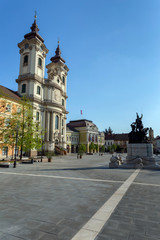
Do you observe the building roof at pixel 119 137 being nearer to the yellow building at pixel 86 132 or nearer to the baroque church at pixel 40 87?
the yellow building at pixel 86 132

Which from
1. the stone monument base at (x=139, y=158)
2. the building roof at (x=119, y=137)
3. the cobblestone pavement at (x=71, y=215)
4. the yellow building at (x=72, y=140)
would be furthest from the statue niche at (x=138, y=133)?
the building roof at (x=119, y=137)

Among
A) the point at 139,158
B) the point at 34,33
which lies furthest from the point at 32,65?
the point at 139,158

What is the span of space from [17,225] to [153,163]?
57.3 ft

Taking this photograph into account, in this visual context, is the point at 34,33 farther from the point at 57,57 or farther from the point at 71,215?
the point at 71,215

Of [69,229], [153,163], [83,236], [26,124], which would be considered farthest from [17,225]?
[26,124]

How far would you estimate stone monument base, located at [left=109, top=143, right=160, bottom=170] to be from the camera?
1739 cm

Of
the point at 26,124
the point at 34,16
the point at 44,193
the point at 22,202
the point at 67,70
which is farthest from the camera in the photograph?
the point at 67,70

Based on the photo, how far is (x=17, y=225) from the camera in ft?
13.3

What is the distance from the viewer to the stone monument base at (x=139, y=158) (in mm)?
17391

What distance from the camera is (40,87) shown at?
46375 millimetres

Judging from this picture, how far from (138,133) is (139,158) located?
13.2 ft

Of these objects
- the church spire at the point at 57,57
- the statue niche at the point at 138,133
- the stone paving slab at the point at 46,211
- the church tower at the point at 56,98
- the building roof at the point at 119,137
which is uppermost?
the church spire at the point at 57,57

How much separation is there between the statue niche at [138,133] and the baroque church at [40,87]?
92.6 ft

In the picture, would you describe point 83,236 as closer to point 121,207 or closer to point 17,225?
point 17,225
